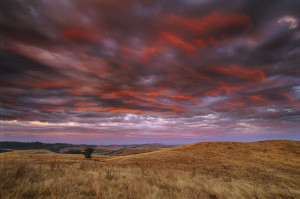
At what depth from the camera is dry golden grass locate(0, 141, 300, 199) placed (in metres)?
5.82

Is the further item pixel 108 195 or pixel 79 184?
pixel 79 184

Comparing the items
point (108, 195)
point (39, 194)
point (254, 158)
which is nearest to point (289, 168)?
point (254, 158)

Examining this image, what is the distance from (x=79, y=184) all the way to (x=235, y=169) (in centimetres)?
1899

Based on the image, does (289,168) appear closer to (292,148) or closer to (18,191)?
(292,148)

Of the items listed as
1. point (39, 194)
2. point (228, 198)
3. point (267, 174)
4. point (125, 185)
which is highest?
point (39, 194)

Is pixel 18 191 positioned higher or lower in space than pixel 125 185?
higher

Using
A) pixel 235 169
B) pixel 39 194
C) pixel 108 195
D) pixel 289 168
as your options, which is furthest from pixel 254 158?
pixel 39 194

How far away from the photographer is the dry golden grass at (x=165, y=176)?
229 inches

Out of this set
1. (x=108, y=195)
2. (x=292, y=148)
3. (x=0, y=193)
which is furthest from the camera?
(x=292, y=148)

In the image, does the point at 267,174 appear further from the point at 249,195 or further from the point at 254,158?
the point at 249,195

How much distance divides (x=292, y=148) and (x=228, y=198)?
31.2 m

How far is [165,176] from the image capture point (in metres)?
11.0

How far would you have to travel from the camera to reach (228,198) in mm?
7340

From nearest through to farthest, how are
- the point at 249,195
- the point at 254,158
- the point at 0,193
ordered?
the point at 0,193, the point at 249,195, the point at 254,158
